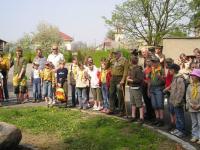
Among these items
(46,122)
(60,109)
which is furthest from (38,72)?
(46,122)

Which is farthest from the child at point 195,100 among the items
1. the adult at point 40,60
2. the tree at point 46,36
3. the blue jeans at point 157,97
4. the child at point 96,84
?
the tree at point 46,36

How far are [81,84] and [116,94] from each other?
1528mm

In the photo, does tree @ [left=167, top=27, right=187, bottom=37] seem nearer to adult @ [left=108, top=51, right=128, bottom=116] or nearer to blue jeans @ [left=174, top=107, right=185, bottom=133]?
adult @ [left=108, top=51, right=128, bottom=116]

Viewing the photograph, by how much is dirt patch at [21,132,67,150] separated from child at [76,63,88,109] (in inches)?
145

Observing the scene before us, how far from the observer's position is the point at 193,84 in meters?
9.08

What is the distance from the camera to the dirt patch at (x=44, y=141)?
28.0ft

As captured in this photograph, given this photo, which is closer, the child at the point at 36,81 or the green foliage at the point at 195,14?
the child at the point at 36,81

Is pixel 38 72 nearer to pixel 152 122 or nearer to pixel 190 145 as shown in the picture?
pixel 152 122

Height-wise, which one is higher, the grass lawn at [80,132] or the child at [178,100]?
the child at [178,100]

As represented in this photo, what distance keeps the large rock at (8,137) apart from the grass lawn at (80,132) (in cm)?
71

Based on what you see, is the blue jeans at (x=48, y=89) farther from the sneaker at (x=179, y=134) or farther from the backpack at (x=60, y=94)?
the sneaker at (x=179, y=134)

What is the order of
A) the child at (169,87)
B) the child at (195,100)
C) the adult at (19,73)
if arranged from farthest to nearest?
the adult at (19,73) → the child at (169,87) → the child at (195,100)

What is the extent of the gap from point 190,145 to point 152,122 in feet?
7.81

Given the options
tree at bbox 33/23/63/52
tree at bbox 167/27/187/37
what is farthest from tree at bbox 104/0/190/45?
tree at bbox 33/23/63/52
